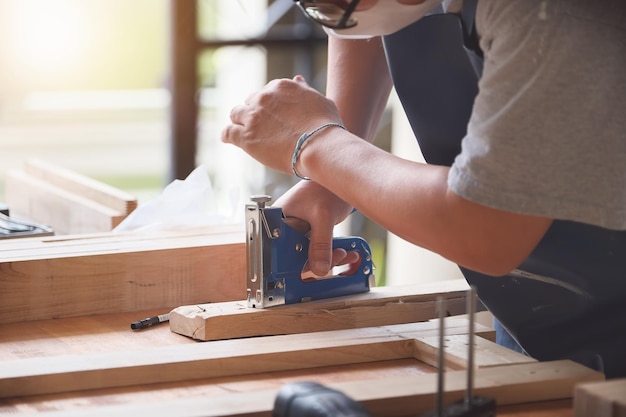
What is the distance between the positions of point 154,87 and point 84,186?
10366 mm

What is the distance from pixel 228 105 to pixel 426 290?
5.28 m

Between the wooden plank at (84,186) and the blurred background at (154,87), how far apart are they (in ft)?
0.97

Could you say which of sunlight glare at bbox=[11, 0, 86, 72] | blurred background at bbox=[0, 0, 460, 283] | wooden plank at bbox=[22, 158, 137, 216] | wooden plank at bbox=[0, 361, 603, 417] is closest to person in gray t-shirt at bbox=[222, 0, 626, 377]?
wooden plank at bbox=[0, 361, 603, 417]

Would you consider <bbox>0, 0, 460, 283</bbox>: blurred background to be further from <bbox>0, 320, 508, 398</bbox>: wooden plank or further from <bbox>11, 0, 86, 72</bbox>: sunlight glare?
<bbox>0, 320, 508, 398</bbox>: wooden plank

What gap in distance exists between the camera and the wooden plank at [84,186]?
2223mm

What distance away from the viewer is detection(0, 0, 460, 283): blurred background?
600 cm

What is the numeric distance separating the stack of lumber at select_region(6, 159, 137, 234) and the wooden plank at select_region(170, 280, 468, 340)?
69 cm

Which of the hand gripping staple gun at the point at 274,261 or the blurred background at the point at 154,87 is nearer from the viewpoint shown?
the hand gripping staple gun at the point at 274,261

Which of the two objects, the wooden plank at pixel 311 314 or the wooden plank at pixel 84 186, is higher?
the wooden plank at pixel 84 186

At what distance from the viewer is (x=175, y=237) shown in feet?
6.21

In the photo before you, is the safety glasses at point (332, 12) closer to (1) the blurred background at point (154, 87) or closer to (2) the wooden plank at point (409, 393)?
(2) the wooden plank at point (409, 393)

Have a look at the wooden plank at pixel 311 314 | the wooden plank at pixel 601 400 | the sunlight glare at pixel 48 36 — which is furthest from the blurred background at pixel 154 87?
the wooden plank at pixel 601 400

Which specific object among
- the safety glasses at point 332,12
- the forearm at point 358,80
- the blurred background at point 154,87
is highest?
the safety glasses at point 332,12

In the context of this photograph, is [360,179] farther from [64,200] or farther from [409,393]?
[64,200]
